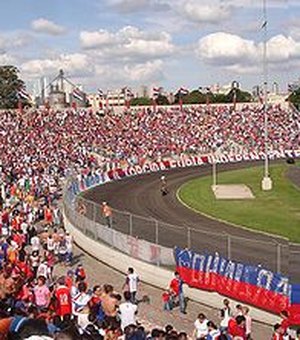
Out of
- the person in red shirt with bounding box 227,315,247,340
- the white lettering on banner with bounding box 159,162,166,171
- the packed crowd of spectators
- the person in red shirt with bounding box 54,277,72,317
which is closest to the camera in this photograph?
the packed crowd of spectators

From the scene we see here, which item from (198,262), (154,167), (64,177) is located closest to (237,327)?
(198,262)

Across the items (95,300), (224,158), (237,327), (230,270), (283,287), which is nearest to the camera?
(95,300)

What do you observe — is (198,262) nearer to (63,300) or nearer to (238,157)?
(63,300)

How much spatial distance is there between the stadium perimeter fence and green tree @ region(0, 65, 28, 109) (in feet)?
294

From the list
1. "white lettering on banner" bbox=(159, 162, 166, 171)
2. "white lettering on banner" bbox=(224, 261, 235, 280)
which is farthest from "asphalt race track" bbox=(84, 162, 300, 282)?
"white lettering on banner" bbox=(159, 162, 166, 171)

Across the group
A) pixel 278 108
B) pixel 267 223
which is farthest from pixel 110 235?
pixel 278 108

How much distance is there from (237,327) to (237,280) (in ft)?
17.0

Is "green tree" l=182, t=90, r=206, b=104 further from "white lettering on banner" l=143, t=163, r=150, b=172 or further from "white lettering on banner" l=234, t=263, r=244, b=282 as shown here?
"white lettering on banner" l=234, t=263, r=244, b=282

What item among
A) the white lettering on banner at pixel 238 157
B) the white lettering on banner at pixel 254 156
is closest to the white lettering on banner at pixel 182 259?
the white lettering on banner at pixel 238 157

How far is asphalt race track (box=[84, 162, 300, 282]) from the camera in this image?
2317cm

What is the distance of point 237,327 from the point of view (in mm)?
14836

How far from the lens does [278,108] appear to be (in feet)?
299

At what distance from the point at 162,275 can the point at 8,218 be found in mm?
10306

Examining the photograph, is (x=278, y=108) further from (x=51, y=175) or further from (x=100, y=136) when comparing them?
(x=51, y=175)
